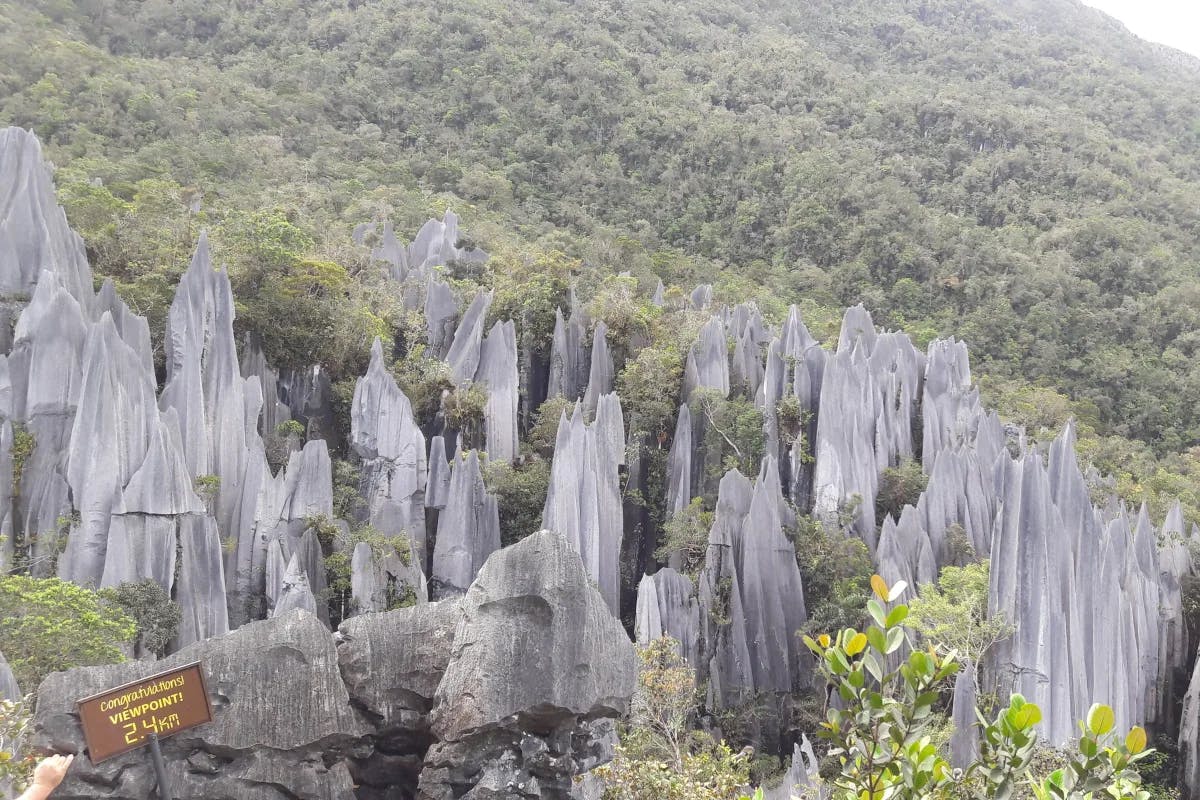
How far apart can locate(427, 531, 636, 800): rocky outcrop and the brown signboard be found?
195cm

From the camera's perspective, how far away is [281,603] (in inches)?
550

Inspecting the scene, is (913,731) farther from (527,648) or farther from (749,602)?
(749,602)


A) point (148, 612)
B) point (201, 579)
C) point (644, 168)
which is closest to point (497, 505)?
point (201, 579)

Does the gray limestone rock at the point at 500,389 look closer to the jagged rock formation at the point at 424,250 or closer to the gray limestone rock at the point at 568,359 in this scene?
the gray limestone rock at the point at 568,359

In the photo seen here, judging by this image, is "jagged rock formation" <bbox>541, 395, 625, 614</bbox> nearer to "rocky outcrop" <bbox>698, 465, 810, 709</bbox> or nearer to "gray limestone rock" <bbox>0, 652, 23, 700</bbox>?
"rocky outcrop" <bbox>698, 465, 810, 709</bbox>

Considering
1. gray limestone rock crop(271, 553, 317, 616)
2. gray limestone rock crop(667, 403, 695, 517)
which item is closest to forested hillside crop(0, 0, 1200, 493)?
gray limestone rock crop(667, 403, 695, 517)

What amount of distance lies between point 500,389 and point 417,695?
→ 13534 mm

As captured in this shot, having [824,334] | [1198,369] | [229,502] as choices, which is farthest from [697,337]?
[1198,369]

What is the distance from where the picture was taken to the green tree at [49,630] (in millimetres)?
9766

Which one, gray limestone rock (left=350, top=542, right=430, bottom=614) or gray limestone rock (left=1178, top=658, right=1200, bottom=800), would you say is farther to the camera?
gray limestone rock (left=1178, top=658, right=1200, bottom=800)

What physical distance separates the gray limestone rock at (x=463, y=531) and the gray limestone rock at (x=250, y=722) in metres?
10.7

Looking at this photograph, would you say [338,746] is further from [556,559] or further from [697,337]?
[697,337]

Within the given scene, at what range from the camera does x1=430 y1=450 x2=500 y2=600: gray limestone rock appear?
17.7m

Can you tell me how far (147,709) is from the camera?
5.41 meters
